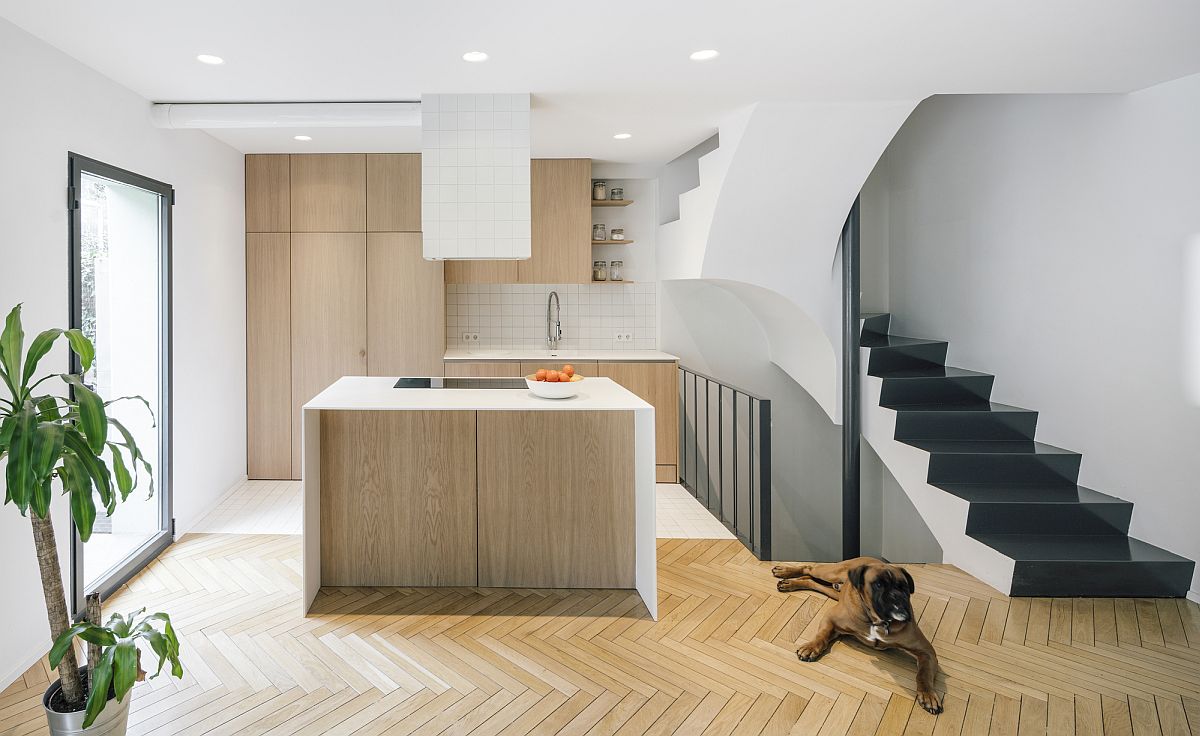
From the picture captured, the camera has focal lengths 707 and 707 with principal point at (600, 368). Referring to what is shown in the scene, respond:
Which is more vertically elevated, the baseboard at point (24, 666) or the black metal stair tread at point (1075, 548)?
the black metal stair tread at point (1075, 548)

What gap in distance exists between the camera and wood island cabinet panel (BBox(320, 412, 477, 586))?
3.27 m

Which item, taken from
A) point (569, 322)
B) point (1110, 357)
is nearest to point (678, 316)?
point (569, 322)

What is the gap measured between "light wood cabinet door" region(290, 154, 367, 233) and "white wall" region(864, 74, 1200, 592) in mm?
4179

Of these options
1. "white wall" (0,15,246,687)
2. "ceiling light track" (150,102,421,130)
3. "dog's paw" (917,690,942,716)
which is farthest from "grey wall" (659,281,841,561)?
"dog's paw" (917,690,942,716)

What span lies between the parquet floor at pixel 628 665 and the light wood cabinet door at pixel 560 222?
9.04 feet

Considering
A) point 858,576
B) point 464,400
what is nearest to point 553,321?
point 464,400

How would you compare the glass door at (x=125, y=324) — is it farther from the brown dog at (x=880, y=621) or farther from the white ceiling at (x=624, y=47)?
the brown dog at (x=880, y=621)

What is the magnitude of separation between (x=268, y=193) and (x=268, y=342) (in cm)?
109

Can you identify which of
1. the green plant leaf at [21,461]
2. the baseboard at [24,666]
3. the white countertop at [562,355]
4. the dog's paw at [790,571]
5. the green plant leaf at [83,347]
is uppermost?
the green plant leaf at [83,347]

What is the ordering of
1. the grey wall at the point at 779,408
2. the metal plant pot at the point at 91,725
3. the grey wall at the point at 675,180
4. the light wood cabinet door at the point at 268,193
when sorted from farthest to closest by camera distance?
1. the grey wall at the point at 779,408
2. the grey wall at the point at 675,180
3. the light wood cabinet door at the point at 268,193
4. the metal plant pot at the point at 91,725

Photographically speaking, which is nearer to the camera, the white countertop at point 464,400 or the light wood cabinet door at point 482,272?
the white countertop at point 464,400

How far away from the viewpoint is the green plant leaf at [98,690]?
192 cm

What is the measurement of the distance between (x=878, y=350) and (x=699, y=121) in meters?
1.91

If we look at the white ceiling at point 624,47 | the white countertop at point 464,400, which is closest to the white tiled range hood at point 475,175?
the white ceiling at point 624,47
